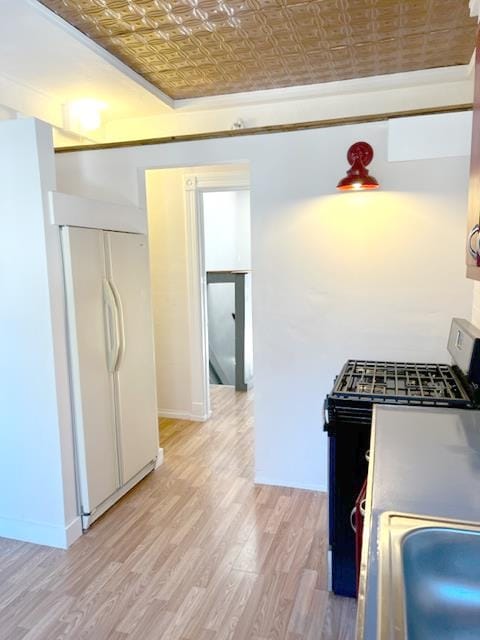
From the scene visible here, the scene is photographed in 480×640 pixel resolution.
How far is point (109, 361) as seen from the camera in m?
2.73

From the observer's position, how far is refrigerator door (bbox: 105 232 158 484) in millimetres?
2809

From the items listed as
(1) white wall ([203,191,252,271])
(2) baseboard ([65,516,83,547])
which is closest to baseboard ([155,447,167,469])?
(2) baseboard ([65,516,83,547])

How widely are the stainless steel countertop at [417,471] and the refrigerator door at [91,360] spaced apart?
1.61m

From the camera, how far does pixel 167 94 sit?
132 inches

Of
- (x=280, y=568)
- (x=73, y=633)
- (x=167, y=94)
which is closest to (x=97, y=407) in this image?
(x=73, y=633)

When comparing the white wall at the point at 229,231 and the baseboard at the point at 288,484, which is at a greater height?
the white wall at the point at 229,231

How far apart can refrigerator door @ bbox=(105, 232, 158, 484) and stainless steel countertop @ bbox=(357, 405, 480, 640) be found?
172 centimetres

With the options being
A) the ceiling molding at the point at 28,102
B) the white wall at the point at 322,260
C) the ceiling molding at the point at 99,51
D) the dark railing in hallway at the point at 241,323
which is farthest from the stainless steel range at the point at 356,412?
the dark railing in hallway at the point at 241,323

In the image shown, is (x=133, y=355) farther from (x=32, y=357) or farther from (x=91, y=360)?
(x=32, y=357)

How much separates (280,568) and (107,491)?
113cm

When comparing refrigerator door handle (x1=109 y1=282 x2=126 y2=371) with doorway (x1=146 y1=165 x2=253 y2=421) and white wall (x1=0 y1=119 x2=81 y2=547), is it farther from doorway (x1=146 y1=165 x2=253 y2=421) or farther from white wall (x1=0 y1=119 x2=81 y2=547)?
doorway (x1=146 y1=165 x2=253 y2=421)

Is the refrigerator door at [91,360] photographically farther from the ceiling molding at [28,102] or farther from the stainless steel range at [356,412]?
the stainless steel range at [356,412]

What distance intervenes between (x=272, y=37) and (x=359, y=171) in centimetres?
90

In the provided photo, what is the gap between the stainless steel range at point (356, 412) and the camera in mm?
1781
